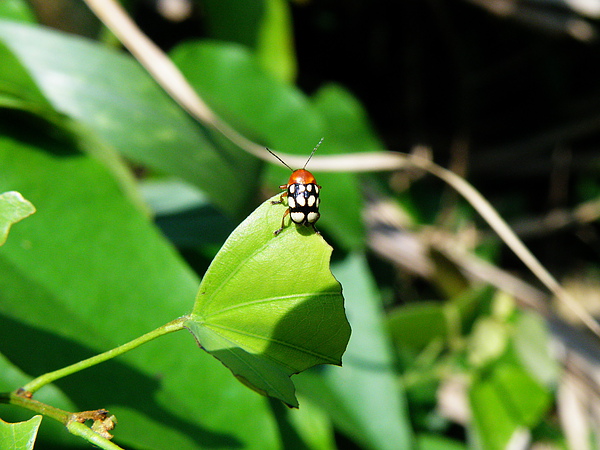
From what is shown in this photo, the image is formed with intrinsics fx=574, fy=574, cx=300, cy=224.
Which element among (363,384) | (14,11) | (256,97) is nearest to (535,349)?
(363,384)

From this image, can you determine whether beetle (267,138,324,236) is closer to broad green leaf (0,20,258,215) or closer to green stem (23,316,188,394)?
green stem (23,316,188,394)

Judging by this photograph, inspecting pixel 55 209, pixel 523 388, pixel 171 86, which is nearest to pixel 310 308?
pixel 55 209

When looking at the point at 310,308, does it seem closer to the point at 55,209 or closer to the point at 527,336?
the point at 55,209

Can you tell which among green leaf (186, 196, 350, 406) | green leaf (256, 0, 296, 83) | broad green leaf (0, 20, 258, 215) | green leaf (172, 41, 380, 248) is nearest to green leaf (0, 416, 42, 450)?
green leaf (186, 196, 350, 406)

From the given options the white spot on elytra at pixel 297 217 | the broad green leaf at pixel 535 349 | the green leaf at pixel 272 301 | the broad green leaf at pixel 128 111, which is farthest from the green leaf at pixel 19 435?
the broad green leaf at pixel 535 349

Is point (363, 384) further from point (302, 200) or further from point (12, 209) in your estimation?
point (12, 209)

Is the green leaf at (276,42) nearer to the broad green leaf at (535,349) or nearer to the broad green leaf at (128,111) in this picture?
the broad green leaf at (128,111)
